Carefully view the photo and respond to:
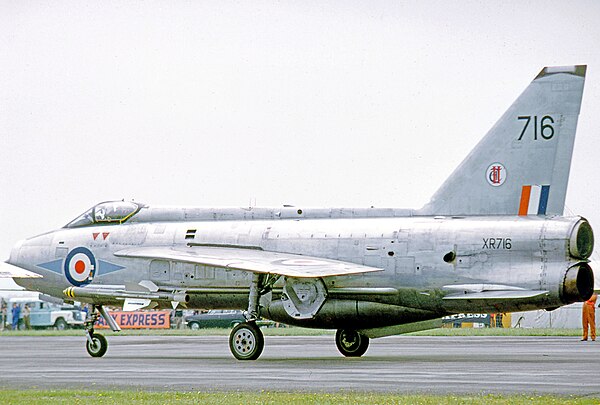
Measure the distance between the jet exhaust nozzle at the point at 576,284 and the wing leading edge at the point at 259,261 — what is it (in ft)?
13.1

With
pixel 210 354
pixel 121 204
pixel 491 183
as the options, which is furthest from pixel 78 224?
pixel 491 183

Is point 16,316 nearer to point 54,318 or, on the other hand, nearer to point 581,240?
point 54,318

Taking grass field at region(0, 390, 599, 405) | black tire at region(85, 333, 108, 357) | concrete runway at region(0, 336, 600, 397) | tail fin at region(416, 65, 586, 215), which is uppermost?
tail fin at region(416, 65, 586, 215)

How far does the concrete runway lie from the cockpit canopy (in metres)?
3.40

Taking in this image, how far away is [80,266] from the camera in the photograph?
2664 cm

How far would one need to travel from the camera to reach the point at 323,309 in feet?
78.1

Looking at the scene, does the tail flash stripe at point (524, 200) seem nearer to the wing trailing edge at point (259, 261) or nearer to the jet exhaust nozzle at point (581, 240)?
Result: the jet exhaust nozzle at point (581, 240)

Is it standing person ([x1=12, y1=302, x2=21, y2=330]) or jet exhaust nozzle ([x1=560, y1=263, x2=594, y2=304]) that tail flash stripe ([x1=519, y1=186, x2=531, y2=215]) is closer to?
jet exhaust nozzle ([x1=560, y1=263, x2=594, y2=304])

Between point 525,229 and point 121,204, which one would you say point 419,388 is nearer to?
point 525,229

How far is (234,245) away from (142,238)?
8.69 ft

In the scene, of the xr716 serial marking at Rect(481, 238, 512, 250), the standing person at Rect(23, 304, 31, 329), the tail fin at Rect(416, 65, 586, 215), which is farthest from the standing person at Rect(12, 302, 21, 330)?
the xr716 serial marking at Rect(481, 238, 512, 250)

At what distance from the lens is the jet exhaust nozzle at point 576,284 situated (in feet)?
69.6

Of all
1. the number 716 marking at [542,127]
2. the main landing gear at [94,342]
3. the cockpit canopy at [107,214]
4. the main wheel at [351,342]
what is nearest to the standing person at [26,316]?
the cockpit canopy at [107,214]

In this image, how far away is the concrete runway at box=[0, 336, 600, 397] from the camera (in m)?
16.0
